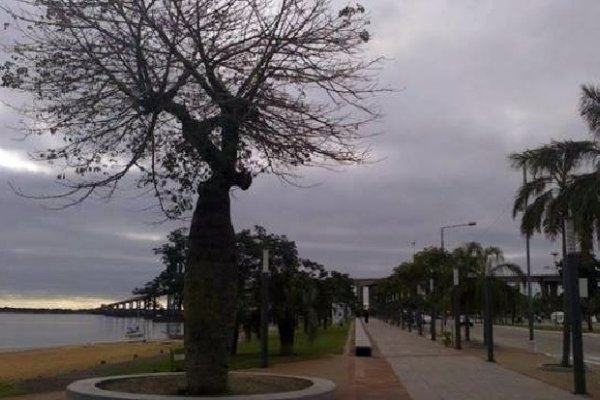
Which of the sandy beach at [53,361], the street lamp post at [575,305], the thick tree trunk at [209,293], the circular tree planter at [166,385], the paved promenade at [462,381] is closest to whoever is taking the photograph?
the circular tree planter at [166,385]

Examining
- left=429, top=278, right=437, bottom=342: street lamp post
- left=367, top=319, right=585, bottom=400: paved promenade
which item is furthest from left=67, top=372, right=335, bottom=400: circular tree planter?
left=429, top=278, right=437, bottom=342: street lamp post

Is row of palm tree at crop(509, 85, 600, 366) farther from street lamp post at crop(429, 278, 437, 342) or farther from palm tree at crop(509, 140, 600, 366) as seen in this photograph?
street lamp post at crop(429, 278, 437, 342)

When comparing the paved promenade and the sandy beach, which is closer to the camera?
the paved promenade

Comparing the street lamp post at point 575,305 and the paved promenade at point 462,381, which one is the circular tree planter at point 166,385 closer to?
the paved promenade at point 462,381

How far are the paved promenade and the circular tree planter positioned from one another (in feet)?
11.9

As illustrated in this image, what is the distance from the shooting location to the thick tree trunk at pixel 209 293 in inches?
503

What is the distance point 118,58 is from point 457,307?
27.8 meters

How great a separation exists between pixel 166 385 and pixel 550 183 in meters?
14.1

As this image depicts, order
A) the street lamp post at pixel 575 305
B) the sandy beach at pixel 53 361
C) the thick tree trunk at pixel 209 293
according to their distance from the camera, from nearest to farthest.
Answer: the thick tree trunk at pixel 209 293, the street lamp post at pixel 575 305, the sandy beach at pixel 53 361

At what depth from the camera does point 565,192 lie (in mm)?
20531

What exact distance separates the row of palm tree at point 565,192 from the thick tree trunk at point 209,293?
8.20 metres

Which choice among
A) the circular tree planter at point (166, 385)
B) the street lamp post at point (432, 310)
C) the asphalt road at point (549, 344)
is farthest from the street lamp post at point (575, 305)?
the street lamp post at point (432, 310)

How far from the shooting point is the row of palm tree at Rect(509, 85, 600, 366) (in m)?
18.5

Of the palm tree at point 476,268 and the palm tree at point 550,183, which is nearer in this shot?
the palm tree at point 550,183
